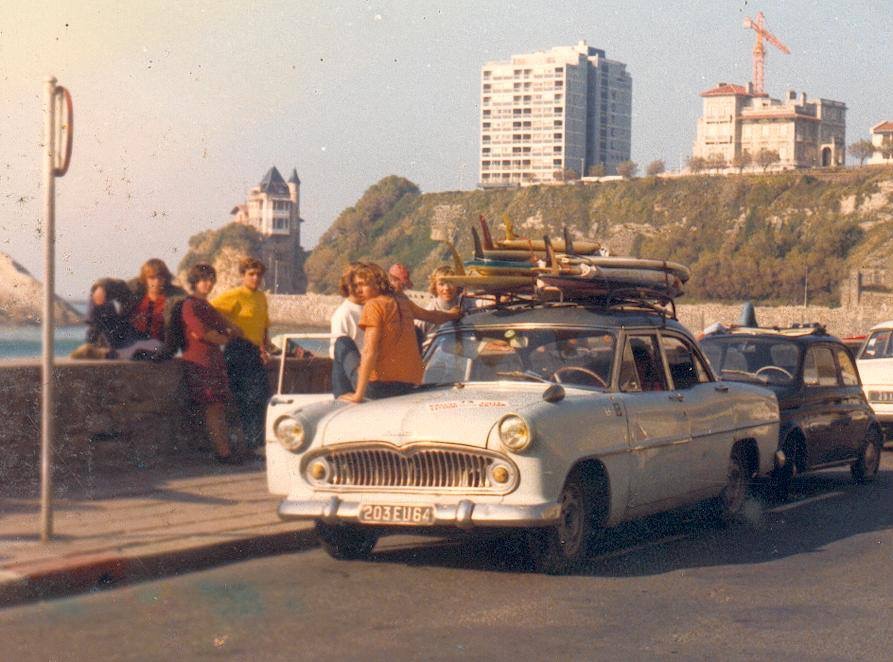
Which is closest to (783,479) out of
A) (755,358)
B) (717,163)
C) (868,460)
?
(755,358)

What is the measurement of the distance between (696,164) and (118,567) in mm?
185229

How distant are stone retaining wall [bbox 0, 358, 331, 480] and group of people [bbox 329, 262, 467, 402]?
2299 mm

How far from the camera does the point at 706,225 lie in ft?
555

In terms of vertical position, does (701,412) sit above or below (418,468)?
above

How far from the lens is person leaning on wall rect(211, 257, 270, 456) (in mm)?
12672

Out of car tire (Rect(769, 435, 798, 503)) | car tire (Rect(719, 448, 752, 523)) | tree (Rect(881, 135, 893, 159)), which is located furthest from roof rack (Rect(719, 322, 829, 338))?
tree (Rect(881, 135, 893, 159))

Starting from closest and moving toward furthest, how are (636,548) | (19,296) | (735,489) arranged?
(19,296)
(636,548)
(735,489)

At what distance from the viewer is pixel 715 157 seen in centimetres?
19475

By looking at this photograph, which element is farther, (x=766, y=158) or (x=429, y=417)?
(x=766, y=158)

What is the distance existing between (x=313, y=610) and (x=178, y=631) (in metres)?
0.80

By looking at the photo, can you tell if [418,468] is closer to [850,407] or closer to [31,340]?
[31,340]

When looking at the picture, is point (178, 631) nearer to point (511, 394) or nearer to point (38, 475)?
point (511, 394)

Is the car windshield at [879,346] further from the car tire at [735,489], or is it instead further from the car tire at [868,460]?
the car tire at [735,489]

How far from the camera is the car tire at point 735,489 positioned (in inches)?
417
